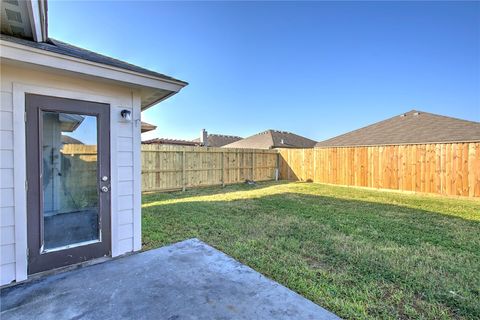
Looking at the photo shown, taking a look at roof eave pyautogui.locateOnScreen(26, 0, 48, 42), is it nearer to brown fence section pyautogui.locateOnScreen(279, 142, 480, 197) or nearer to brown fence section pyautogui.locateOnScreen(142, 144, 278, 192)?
brown fence section pyautogui.locateOnScreen(142, 144, 278, 192)

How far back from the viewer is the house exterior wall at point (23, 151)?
229 cm

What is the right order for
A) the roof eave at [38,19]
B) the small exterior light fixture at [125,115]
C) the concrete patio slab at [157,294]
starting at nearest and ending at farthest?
the concrete patio slab at [157,294] < the roof eave at [38,19] < the small exterior light fixture at [125,115]

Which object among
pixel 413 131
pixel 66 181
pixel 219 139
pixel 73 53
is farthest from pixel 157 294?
pixel 219 139

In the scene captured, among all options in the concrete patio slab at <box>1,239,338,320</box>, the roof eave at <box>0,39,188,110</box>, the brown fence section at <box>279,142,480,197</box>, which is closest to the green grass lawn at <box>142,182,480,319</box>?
the concrete patio slab at <box>1,239,338,320</box>

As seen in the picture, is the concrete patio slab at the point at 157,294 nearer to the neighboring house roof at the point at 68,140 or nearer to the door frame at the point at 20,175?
the door frame at the point at 20,175

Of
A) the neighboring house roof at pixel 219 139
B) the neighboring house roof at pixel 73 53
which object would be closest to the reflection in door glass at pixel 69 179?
the neighboring house roof at pixel 73 53

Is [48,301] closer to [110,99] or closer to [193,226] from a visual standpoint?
[110,99]

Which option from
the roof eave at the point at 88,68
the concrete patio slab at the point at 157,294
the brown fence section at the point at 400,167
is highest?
the roof eave at the point at 88,68

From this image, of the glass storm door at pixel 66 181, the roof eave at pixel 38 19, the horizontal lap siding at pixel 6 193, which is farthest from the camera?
the glass storm door at pixel 66 181

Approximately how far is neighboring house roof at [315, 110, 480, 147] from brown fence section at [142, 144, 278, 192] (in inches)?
207

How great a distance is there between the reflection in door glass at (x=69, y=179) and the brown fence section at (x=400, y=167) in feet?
32.9

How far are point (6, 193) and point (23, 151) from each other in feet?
1.48

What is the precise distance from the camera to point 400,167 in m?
8.77

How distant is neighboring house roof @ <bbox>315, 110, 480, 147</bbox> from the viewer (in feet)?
30.5
